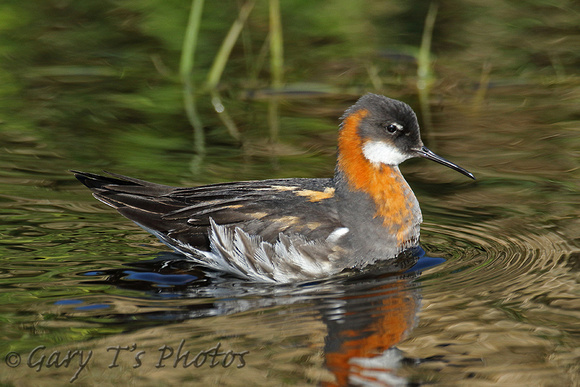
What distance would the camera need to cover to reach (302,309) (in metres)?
6.35

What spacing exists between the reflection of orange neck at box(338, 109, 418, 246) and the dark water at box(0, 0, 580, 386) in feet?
1.13

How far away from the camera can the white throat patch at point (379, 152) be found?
771cm

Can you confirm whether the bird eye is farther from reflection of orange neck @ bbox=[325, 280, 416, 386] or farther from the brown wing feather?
reflection of orange neck @ bbox=[325, 280, 416, 386]

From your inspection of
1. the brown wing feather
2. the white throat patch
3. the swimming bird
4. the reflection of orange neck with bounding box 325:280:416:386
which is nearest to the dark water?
the reflection of orange neck with bounding box 325:280:416:386

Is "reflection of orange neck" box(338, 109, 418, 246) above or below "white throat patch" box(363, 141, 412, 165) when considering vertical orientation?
below

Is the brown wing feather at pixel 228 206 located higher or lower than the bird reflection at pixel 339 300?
higher

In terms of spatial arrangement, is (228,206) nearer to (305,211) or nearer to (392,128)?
(305,211)

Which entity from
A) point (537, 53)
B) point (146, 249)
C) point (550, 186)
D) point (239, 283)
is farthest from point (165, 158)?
point (537, 53)

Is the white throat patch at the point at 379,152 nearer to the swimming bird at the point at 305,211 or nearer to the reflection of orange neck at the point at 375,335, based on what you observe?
the swimming bird at the point at 305,211

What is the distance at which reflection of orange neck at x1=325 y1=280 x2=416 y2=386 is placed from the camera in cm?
545

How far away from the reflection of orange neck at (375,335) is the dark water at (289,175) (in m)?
0.02

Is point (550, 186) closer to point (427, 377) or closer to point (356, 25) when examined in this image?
point (427, 377)

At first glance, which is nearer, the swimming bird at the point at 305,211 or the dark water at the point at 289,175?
the dark water at the point at 289,175

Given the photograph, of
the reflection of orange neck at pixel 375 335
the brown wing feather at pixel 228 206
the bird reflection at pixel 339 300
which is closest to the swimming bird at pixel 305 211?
the brown wing feather at pixel 228 206
